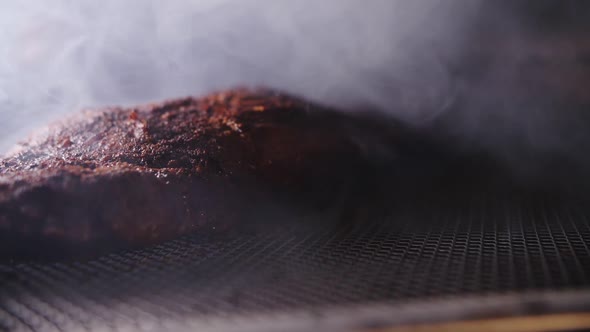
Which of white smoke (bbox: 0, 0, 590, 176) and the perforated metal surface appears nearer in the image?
the perforated metal surface

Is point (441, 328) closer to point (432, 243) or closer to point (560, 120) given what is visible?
point (432, 243)

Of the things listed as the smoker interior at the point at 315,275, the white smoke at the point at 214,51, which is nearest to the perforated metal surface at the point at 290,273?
the smoker interior at the point at 315,275

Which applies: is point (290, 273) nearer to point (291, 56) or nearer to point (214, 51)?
point (291, 56)

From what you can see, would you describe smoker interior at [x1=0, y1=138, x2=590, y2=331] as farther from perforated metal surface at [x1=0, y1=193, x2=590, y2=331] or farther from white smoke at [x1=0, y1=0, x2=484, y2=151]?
white smoke at [x1=0, y1=0, x2=484, y2=151]

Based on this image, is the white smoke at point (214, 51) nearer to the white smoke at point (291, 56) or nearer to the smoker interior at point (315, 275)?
the white smoke at point (291, 56)

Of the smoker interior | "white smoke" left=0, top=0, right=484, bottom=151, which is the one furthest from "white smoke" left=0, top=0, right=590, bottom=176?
the smoker interior

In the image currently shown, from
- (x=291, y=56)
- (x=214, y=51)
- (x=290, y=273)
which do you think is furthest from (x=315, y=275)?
(x=214, y=51)
